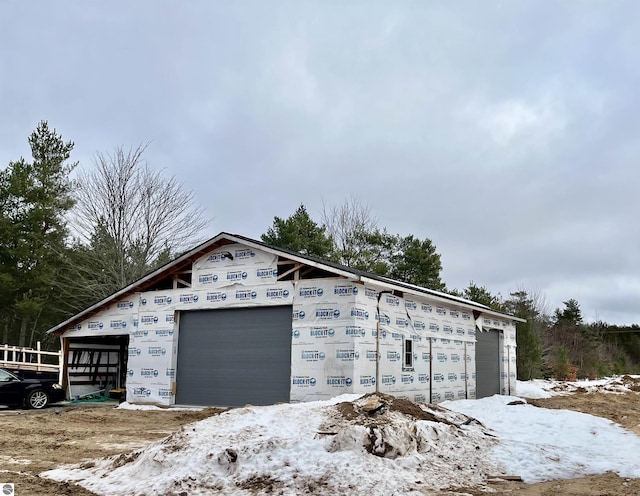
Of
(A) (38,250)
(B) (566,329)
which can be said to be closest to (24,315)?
(A) (38,250)

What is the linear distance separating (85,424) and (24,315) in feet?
78.8

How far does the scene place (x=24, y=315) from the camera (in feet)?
114

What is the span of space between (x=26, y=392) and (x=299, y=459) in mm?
13421

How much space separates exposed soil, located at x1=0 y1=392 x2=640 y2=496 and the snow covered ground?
284mm

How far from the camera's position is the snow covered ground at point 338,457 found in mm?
7199

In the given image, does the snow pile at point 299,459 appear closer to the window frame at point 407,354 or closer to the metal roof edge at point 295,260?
the metal roof edge at point 295,260

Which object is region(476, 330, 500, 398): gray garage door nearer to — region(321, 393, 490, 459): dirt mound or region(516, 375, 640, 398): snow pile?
region(516, 375, 640, 398): snow pile

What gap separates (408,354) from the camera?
17.0 metres

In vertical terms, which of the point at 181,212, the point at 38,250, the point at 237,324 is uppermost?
the point at 181,212

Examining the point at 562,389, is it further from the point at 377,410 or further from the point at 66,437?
the point at 66,437

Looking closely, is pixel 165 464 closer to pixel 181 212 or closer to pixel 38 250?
pixel 181 212

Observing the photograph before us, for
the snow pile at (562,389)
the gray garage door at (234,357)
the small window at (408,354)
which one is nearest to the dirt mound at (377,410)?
the small window at (408,354)

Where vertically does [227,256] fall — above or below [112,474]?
above

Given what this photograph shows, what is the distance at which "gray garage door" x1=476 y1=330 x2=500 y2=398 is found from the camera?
22.1m
